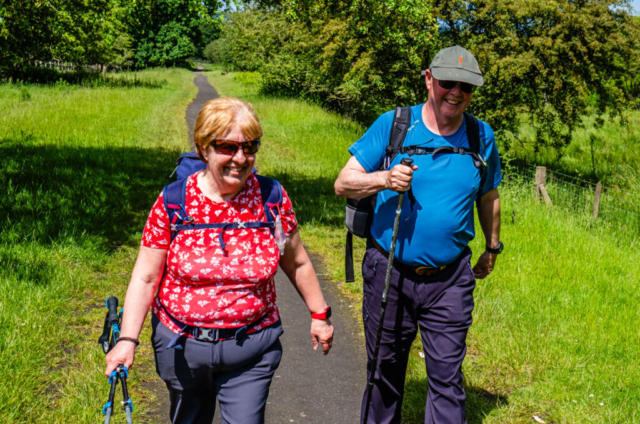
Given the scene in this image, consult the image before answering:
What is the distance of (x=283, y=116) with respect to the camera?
18.9m

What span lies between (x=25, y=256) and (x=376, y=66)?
9840mm

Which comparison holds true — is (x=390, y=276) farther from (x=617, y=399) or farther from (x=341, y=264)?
(x=341, y=264)

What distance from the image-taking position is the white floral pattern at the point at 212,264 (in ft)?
7.35

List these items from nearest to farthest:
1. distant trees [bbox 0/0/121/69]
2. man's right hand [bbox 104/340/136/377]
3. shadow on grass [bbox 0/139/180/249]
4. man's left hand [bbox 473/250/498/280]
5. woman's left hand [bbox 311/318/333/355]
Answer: man's right hand [bbox 104/340/136/377]
woman's left hand [bbox 311/318/333/355]
man's left hand [bbox 473/250/498/280]
shadow on grass [bbox 0/139/180/249]
distant trees [bbox 0/0/121/69]

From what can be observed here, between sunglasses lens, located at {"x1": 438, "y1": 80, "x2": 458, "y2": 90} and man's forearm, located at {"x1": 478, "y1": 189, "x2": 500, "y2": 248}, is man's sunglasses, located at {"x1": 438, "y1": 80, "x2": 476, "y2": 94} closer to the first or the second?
sunglasses lens, located at {"x1": 438, "y1": 80, "x2": 458, "y2": 90}

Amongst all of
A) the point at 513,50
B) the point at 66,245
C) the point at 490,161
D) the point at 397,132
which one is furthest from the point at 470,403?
the point at 513,50

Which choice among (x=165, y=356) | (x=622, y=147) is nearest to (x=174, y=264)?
(x=165, y=356)

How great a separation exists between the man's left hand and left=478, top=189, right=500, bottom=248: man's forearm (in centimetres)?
9

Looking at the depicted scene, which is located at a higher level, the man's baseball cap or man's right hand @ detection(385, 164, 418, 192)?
the man's baseball cap

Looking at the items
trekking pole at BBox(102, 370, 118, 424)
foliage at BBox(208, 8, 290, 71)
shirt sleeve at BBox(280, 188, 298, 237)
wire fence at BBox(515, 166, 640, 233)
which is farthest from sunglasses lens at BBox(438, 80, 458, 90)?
foliage at BBox(208, 8, 290, 71)

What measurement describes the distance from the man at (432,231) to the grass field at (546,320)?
88cm

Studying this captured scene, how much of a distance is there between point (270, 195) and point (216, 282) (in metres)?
0.41

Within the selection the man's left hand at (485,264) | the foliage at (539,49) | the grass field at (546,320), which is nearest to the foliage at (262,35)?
the foliage at (539,49)

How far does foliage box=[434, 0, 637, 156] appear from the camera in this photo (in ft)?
38.7
